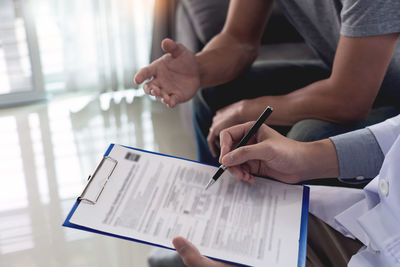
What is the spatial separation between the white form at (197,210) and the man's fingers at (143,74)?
0.88ft

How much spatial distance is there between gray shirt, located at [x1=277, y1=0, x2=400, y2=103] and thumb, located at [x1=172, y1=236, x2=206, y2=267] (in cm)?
58

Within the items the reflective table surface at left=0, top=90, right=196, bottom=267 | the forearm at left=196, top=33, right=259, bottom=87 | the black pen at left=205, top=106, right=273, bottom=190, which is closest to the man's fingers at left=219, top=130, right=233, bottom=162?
the black pen at left=205, top=106, right=273, bottom=190

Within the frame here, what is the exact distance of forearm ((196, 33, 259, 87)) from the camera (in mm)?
1296

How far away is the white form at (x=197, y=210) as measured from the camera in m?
0.75

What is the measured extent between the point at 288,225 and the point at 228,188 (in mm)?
131

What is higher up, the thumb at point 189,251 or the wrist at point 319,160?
the wrist at point 319,160

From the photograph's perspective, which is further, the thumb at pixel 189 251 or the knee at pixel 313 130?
the knee at pixel 313 130

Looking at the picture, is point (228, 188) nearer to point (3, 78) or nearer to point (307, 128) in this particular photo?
point (307, 128)

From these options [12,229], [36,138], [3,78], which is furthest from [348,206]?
[3,78]

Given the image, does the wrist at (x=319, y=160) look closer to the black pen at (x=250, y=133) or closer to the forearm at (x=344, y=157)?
the forearm at (x=344, y=157)

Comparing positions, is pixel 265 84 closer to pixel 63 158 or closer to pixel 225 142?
pixel 225 142

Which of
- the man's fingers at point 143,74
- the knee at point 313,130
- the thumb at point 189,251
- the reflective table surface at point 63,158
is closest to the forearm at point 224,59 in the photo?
the man's fingers at point 143,74

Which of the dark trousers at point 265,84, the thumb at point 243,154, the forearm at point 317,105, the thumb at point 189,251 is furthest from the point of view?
the dark trousers at point 265,84

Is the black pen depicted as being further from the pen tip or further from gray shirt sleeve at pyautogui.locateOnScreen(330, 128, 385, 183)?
gray shirt sleeve at pyautogui.locateOnScreen(330, 128, 385, 183)
